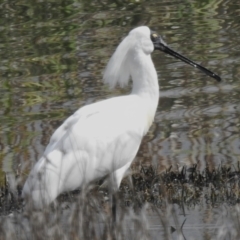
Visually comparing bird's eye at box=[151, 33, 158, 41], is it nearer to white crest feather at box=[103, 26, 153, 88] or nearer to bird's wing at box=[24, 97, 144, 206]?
white crest feather at box=[103, 26, 153, 88]

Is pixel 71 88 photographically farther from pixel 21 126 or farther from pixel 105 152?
pixel 105 152

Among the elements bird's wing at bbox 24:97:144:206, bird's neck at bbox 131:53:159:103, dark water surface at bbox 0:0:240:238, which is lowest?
dark water surface at bbox 0:0:240:238

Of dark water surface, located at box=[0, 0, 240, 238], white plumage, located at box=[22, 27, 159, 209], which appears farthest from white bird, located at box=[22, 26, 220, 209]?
dark water surface, located at box=[0, 0, 240, 238]

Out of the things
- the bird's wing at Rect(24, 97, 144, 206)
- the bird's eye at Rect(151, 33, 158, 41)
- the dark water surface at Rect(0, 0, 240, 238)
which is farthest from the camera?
the dark water surface at Rect(0, 0, 240, 238)

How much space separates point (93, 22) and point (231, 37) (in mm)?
2560

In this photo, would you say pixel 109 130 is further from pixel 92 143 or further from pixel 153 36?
pixel 153 36

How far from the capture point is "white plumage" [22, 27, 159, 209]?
23.3 ft

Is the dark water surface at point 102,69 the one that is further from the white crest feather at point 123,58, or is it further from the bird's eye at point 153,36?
the bird's eye at point 153,36

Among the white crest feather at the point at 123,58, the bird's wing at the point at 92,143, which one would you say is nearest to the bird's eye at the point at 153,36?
the white crest feather at the point at 123,58

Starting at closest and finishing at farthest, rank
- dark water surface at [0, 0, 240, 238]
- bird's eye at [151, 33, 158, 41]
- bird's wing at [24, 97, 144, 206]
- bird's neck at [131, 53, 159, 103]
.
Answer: bird's wing at [24, 97, 144, 206]
bird's neck at [131, 53, 159, 103]
bird's eye at [151, 33, 158, 41]
dark water surface at [0, 0, 240, 238]

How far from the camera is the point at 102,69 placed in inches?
482

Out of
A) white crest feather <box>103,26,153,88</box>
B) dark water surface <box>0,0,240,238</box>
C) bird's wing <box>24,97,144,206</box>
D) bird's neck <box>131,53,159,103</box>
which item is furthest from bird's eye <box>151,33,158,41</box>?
dark water surface <box>0,0,240,238</box>

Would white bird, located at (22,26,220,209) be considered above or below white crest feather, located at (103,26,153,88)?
below

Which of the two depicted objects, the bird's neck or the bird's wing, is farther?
the bird's neck
